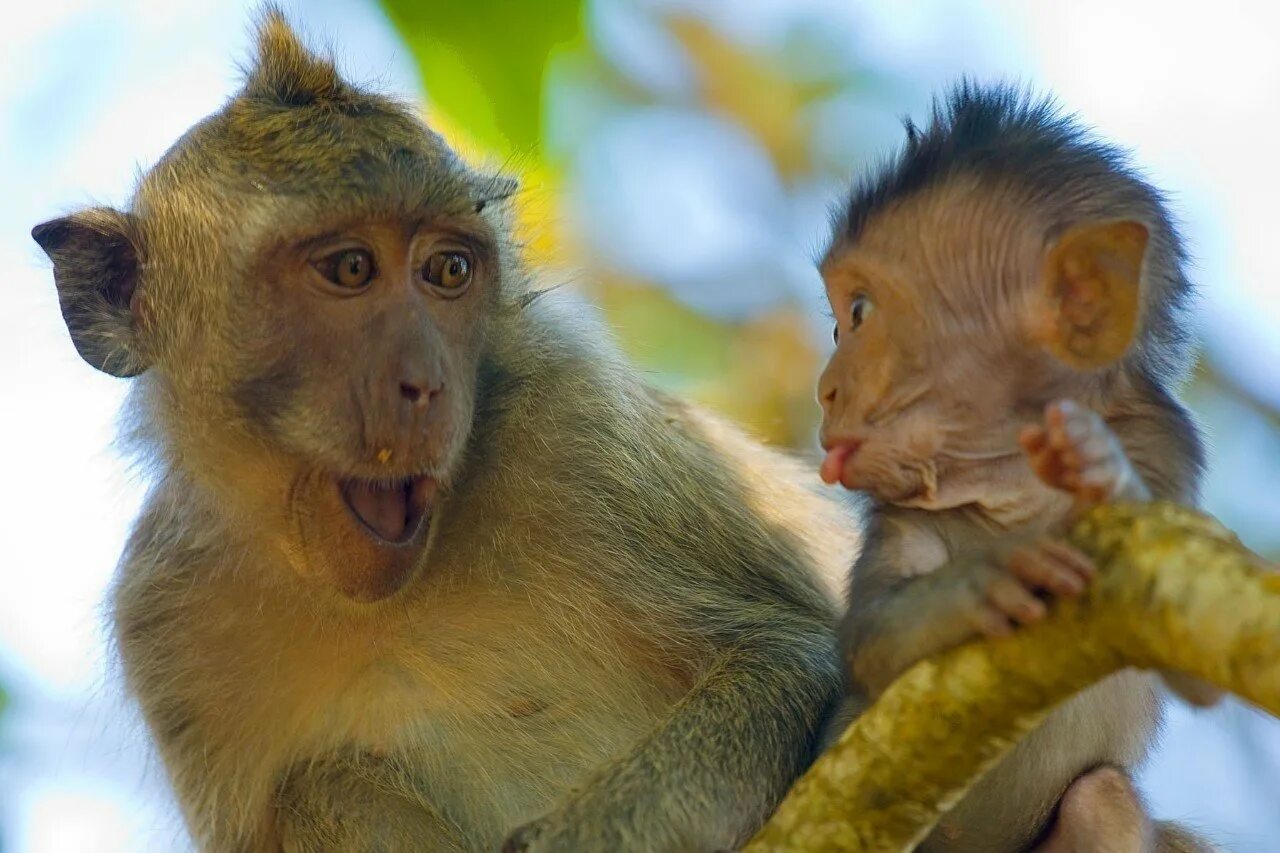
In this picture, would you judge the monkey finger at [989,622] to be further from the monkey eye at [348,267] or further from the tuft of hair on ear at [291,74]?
the tuft of hair on ear at [291,74]

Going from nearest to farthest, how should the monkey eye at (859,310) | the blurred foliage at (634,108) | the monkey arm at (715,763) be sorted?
the monkey eye at (859,310), the monkey arm at (715,763), the blurred foliage at (634,108)

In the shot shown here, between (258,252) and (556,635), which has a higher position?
(258,252)

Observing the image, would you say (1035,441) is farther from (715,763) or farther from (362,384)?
(362,384)

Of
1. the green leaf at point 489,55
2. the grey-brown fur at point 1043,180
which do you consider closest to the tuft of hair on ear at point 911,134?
the grey-brown fur at point 1043,180

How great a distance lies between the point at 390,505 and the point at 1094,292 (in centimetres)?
213

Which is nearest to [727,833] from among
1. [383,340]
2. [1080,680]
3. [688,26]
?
[383,340]

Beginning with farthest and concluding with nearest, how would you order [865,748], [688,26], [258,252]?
[688,26], [258,252], [865,748]

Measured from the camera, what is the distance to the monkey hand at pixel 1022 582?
8.93 feet

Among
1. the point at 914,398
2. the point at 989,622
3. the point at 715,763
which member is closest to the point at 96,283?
the point at 715,763

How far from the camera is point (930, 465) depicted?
395 centimetres

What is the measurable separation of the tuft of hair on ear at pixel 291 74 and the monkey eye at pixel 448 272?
2.18 feet

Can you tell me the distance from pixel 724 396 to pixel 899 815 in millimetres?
5063

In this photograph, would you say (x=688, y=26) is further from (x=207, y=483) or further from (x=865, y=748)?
(x=865, y=748)

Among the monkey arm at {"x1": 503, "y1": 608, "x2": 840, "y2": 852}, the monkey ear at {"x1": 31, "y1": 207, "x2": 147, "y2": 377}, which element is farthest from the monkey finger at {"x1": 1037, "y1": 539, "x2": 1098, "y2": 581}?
the monkey ear at {"x1": 31, "y1": 207, "x2": 147, "y2": 377}
